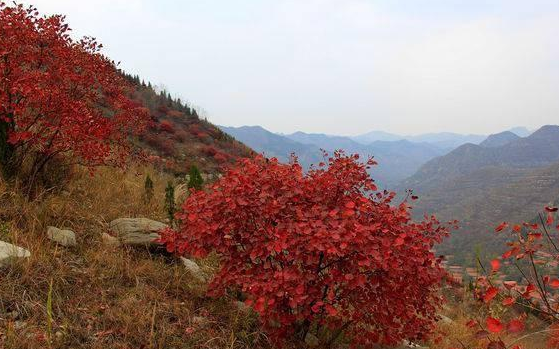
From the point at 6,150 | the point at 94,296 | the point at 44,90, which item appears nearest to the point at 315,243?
the point at 94,296

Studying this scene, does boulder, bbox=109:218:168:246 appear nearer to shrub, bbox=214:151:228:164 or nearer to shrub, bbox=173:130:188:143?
shrub, bbox=214:151:228:164

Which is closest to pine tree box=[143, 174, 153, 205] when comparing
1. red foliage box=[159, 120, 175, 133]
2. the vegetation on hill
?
the vegetation on hill

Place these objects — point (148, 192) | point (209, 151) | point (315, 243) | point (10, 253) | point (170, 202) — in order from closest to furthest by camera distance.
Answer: point (315, 243) < point (10, 253) < point (170, 202) < point (148, 192) < point (209, 151)

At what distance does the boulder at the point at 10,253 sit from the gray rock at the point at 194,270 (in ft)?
6.04

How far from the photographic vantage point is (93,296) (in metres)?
4.30

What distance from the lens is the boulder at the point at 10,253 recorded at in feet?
13.7

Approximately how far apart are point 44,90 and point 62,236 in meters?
1.77

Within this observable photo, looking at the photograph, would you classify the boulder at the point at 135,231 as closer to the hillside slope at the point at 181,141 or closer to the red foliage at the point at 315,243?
the red foliage at the point at 315,243

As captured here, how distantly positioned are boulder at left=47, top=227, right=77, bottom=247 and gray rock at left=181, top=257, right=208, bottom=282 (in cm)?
136

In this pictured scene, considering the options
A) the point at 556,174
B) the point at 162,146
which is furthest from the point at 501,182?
the point at 162,146

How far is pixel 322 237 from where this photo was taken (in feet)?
12.0

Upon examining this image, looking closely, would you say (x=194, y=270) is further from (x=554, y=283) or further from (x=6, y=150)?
(x=554, y=283)

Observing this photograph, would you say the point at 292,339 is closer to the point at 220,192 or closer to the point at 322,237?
the point at 322,237

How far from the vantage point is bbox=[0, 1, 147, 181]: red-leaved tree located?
5.15 metres
